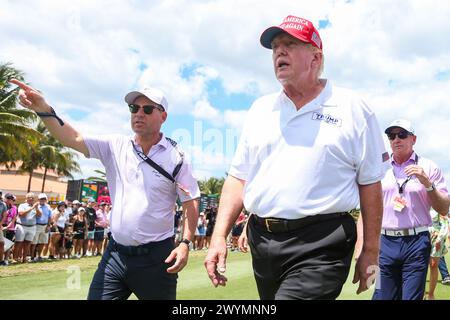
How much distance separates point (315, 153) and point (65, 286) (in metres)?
8.11

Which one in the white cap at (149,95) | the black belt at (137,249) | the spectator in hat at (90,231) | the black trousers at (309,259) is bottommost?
the spectator in hat at (90,231)

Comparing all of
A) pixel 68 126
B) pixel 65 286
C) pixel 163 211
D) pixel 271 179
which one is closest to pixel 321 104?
pixel 271 179

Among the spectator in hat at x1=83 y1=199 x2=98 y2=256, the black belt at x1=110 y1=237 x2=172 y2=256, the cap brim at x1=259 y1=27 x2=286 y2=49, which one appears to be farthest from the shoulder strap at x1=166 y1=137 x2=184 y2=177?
the spectator in hat at x1=83 y1=199 x2=98 y2=256

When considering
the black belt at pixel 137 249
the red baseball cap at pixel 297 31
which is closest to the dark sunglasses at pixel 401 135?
the red baseball cap at pixel 297 31

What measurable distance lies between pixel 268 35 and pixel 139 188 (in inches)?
69.8

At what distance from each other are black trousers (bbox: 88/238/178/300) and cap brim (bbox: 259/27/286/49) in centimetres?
193

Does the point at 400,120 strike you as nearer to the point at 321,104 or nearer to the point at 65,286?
the point at 321,104

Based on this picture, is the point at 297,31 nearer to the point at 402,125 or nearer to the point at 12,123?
the point at 402,125

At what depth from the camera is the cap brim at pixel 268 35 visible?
10.2 feet

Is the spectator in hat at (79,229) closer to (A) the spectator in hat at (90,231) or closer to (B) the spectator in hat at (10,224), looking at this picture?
(A) the spectator in hat at (90,231)

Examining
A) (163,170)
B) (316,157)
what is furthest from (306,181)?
(163,170)

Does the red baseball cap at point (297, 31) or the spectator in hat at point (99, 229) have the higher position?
the red baseball cap at point (297, 31)

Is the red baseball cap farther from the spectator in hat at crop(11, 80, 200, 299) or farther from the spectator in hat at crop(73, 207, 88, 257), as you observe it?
the spectator in hat at crop(73, 207, 88, 257)
